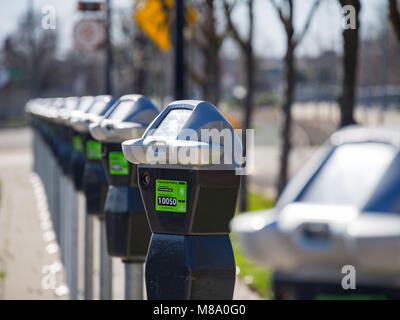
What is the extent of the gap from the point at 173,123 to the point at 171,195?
0.25 m

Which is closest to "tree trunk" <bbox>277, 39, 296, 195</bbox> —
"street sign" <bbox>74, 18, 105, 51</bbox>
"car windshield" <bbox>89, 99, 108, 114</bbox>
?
"car windshield" <bbox>89, 99, 108, 114</bbox>

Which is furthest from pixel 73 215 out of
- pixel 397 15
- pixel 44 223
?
pixel 44 223

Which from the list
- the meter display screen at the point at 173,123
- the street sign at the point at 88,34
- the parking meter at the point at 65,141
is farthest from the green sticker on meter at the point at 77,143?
the street sign at the point at 88,34

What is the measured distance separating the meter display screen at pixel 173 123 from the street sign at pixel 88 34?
11.5m

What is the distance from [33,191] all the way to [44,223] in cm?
385

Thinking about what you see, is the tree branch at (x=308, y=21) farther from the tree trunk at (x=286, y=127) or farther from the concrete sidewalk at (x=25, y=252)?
the concrete sidewalk at (x=25, y=252)

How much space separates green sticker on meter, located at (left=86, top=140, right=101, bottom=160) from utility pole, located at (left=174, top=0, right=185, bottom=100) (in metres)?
2.95

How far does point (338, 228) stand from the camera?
1.50m

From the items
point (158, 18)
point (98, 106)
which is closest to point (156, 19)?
point (158, 18)

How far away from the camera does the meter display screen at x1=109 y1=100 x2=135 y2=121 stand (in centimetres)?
386

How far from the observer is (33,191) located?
1405cm

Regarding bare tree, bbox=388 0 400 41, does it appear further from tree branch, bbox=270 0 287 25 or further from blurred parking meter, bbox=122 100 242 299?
blurred parking meter, bbox=122 100 242 299

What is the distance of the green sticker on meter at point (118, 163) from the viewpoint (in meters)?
3.83
